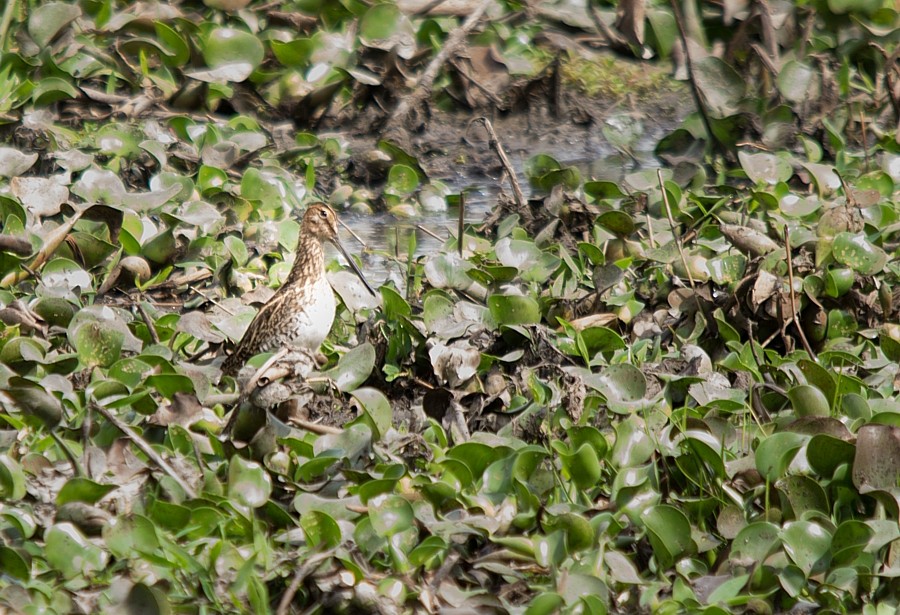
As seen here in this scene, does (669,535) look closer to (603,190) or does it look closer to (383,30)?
(603,190)

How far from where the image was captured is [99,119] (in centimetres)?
698

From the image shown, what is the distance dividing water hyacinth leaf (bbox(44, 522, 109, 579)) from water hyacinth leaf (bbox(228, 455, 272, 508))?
0.43 metres

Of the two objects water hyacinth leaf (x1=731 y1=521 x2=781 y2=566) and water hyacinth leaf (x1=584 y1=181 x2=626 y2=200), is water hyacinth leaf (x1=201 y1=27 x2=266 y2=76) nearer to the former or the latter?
water hyacinth leaf (x1=584 y1=181 x2=626 y2=200)

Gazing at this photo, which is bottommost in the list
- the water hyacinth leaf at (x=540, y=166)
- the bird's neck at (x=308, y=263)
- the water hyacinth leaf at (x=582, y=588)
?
the water hyacinth leaf at (x=540, y=166)

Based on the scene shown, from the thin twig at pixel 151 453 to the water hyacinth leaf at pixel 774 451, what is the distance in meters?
1.64

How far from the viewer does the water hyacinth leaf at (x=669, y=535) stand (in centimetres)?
338

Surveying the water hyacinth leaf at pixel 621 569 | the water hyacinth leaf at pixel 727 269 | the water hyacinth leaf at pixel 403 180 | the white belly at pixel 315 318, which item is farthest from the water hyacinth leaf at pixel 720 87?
the water hyacinth leaf at pixel 621 569

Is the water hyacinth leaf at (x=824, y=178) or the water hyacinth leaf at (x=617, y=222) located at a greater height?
the water hyacinth leaf at (x=617, y=222)

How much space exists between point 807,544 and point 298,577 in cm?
137

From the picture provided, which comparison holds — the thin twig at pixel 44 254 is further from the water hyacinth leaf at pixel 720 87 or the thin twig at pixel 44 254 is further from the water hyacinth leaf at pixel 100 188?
the water hyacinth leaf at pixel 720 87

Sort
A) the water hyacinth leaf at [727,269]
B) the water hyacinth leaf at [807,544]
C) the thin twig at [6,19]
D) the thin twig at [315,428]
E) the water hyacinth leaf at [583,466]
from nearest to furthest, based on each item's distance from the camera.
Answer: the water hyacinth leaf at [807,544] → the water hyacinth leaf at [583,466] → the thin twig at [315,428] → the water hyacinth leaf at [727,269] → the thin twig at [6,19]

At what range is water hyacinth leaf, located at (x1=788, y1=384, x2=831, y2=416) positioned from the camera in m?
3.81

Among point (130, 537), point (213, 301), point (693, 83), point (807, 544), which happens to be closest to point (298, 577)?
point (130, 537)

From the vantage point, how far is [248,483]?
3.57 metres
